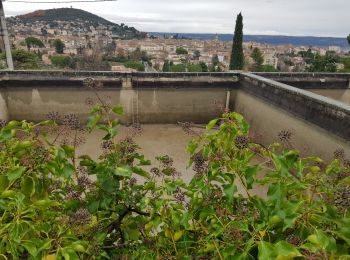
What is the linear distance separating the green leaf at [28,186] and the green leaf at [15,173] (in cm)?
8

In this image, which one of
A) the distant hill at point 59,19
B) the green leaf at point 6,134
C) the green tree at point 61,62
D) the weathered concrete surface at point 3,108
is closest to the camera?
the green leaf at point 6,134

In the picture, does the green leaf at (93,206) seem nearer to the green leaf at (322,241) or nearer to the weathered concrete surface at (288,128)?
the green leaf at (322,241)

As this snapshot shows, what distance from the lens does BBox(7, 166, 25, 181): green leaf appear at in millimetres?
1257

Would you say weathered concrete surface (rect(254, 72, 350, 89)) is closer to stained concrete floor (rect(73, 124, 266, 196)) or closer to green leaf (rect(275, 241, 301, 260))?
stained concrete floor (rect(73, 124, 266, 196))

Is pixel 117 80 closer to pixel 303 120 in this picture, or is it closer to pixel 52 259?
pixel 303 120

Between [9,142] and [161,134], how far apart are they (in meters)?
7.29

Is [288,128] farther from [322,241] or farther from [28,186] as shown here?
[28,186]

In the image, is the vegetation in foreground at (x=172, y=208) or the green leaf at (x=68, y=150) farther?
the green leaf at (x=68, y=150)

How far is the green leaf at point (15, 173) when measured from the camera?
4.13ft

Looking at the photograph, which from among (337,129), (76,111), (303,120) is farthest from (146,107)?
(337,129)

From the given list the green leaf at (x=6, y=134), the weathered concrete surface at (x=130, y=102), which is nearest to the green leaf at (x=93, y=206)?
the green leaf at (x=6, y=134)

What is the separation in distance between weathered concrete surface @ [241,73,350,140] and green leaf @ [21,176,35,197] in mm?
5409

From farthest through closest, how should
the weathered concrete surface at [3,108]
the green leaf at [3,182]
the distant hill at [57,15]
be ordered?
the distant hill at [57,15], the weathered concrete surface at [3,108], the green leaf at [3,182]

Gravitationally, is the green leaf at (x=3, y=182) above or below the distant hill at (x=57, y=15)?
below
